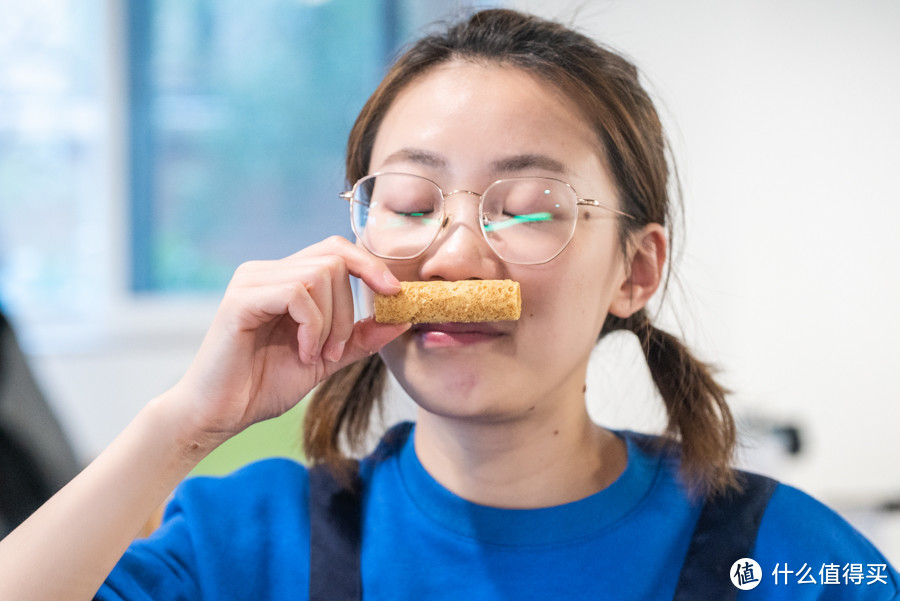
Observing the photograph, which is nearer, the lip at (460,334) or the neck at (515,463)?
the lip at (460,334)

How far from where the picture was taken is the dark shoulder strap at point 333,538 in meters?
1.03

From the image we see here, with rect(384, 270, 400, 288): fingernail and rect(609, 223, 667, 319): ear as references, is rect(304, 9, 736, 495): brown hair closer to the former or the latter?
rect(609, 223, 667, 319): ear

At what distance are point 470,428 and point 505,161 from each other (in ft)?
1.18

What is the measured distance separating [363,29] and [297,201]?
0.96 m

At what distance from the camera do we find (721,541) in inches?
40.4

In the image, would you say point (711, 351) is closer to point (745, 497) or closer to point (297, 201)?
point (745, 497)

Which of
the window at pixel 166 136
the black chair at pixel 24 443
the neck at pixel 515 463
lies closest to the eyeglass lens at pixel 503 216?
the neck at pixel 515 463

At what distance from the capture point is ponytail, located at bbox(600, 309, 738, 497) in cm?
113

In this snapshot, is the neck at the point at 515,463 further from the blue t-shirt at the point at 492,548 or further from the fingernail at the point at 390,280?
the fingernail at the point at 390,280

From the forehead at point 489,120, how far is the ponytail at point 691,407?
0.34m

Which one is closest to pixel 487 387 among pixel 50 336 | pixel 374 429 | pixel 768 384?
pixel 374 429

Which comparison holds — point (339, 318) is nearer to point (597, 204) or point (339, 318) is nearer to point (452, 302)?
point (452, 302)

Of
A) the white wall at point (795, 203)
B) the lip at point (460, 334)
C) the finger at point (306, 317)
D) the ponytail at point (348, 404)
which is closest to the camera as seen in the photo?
the finger at point (306, 317)

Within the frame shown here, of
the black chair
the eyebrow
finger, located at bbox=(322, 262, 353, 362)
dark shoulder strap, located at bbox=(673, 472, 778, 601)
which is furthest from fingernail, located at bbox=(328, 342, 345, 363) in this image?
the black chair
